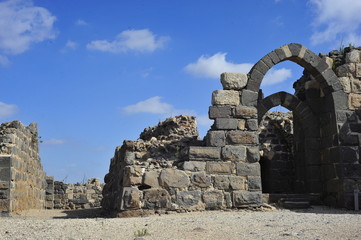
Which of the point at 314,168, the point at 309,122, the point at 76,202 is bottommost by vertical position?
the point at 76,202

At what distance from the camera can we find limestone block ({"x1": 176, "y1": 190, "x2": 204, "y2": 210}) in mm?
7176

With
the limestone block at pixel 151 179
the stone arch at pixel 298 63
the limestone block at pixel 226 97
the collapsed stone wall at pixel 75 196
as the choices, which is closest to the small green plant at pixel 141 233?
the limestone block at pixel 151 179

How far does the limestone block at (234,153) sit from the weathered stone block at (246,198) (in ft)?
2.04

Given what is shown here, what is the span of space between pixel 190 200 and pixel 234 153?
4.14 feet

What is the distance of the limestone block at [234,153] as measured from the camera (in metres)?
7.81

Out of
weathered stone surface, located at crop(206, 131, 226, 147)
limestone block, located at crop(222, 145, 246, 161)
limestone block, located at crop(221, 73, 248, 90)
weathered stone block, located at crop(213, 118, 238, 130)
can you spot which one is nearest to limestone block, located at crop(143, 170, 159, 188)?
weathered stone surface, located at crop(206, 131, 226, 147)

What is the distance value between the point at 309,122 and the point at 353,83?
1364mm

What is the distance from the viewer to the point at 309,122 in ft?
32.9

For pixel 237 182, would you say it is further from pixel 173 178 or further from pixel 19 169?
pixel 19 169

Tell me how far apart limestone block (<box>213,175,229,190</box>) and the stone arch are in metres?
1.86

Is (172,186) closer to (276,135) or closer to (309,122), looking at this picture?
(309,122)

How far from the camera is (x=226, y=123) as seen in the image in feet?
26.3

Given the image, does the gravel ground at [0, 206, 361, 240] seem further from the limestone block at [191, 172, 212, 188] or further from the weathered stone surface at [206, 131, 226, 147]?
the weathered stone surface at [206, 131, 226, 147]

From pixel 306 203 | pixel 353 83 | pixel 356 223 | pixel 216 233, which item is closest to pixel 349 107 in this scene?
pixel 353 83
